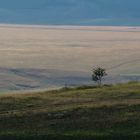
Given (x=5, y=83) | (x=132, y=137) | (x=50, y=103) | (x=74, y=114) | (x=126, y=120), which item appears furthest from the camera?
(x=5, y=83)

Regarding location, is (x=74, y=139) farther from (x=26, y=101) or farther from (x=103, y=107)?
(x=26, y=101)

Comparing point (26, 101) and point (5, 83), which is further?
point (5, 83)

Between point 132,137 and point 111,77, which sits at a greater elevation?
point 111,77

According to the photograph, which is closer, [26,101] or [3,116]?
[3,116]

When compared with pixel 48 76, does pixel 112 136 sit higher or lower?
lower

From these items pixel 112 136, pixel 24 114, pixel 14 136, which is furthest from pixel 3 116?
pixel 112 136

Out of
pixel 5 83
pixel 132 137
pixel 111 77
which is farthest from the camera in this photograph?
pixel 111 77

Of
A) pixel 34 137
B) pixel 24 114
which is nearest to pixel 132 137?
pixel 34 137

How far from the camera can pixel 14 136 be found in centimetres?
2891

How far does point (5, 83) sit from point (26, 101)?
4586 inches

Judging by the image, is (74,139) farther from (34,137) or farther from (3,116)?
(3,116)

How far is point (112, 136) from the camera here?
91.2 feet

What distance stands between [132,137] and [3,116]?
1163 cm

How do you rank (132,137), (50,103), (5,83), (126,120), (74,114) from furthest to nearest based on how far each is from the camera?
(5,83), (50,103), (74,114), (126,120), (132,137)
